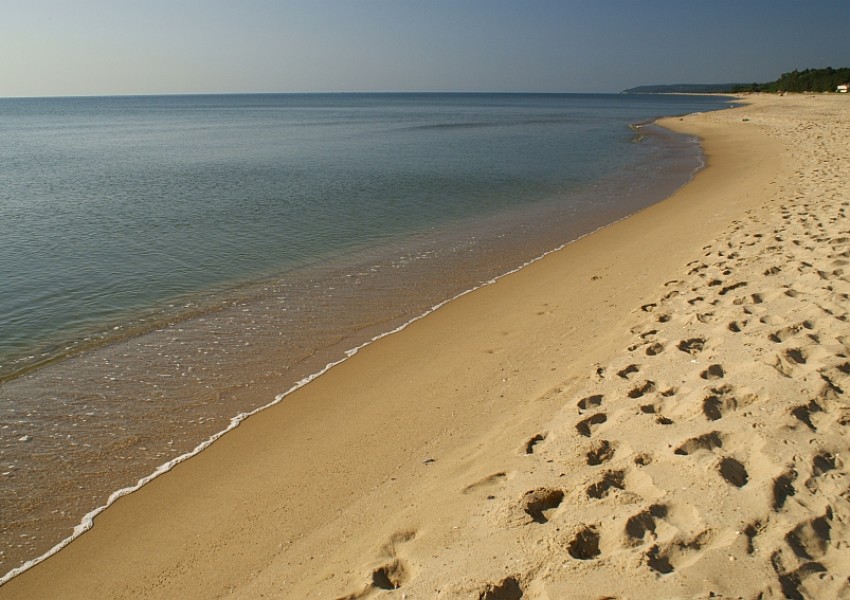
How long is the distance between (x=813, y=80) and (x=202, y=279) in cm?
11254

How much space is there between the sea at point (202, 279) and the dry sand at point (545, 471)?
661mm

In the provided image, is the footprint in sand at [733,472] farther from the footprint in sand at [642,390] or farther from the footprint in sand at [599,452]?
the footprint in sand at [642,390]

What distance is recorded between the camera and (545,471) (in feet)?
13.9

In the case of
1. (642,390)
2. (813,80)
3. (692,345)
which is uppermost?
(813,80)

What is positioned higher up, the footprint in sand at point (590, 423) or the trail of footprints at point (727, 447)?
the trail of footprints at point (727, 447)

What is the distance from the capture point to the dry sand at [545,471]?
3207mm

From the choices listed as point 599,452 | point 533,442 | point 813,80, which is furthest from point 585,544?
point 813,80

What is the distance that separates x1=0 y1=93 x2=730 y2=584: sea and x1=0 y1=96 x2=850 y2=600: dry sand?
661 mm

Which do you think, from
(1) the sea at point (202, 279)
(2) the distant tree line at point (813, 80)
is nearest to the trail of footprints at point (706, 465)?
(1) the sea at point (202, 279)

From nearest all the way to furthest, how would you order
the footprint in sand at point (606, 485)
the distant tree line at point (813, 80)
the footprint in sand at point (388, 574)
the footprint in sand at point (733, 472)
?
the footprint in sand at point (388, 574) < the footprint in sand at point (733, 472) < the footprint in sand at point (606, 485) < the distant tree line at point (813, 80)

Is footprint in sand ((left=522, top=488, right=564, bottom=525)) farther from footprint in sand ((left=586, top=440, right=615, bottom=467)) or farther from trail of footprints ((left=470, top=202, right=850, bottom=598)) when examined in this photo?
footprint in sand ((left=586, top=440, right=615, bottom=467))

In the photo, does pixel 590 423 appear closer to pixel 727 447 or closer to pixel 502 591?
pixel 727 447

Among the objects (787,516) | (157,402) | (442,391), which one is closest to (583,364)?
(442,391)

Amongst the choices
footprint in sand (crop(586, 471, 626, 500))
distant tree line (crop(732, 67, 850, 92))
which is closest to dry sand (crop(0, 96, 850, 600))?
footprint in sand (crop(586, 471, 626, 500))
